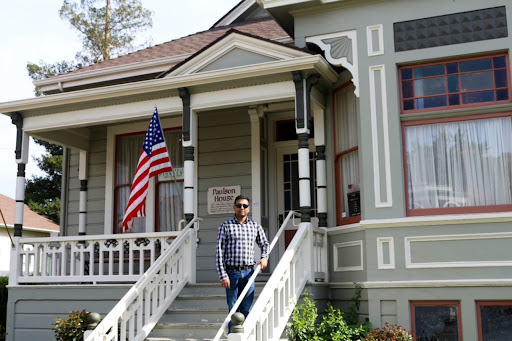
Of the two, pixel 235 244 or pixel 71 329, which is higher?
pixel 235 244

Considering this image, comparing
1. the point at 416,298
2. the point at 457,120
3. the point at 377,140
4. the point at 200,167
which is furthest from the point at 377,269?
the point at 200,167

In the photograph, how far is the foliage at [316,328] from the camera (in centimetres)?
723

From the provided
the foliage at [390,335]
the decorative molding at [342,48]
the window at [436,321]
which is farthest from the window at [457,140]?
the foliage at [390,335]

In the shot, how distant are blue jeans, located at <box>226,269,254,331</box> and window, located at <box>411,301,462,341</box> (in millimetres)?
2275

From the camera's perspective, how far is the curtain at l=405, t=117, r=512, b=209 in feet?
25.7

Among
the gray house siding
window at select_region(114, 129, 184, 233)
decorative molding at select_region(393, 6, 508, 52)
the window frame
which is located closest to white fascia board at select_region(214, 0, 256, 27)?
the gray house siding

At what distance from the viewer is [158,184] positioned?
11672 mm

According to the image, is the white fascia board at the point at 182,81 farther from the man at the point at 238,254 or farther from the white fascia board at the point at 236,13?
the white fascia board at the point at 236,13

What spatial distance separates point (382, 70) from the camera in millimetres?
8422

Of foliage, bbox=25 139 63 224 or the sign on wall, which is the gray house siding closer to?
the sign on wall

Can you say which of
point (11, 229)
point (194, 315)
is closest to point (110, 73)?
point (194, 315)

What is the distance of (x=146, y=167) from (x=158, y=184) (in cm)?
234

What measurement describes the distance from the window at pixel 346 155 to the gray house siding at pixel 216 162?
6.90 feet

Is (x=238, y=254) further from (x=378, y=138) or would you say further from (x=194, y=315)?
(x=378, y=138)
